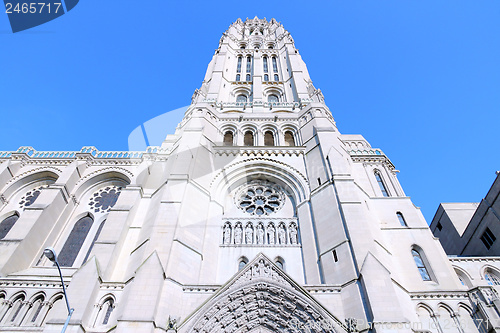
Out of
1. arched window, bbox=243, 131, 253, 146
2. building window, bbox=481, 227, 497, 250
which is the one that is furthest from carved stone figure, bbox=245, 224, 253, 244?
building window, bbox=481, 227, 497, 250

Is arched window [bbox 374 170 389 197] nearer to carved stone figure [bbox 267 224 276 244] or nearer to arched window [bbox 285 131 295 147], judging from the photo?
arched window [bbox 285 131 295 147]

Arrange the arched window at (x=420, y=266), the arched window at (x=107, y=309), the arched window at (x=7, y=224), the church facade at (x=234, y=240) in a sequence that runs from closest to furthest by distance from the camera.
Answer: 1. the church facade at (x=234, y=240)
2. the arched window at (x=107, y=309)
3. the arched window at (x=420, y=266)
4. the arched window at (x=7, y=224)

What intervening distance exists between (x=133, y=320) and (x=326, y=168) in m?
10.2

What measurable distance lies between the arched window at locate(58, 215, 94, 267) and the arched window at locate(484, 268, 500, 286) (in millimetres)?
17581

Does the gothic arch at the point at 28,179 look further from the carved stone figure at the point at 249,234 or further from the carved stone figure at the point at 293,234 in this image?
the carved stone figure at the point at 293,234

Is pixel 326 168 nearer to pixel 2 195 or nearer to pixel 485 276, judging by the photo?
pixel 485 276

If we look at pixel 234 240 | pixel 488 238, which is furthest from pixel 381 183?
pixel 234 240

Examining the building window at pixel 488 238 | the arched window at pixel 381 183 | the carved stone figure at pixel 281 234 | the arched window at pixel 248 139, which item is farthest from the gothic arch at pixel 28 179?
the building window at pixel 488 238

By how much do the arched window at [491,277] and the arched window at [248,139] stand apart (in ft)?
42.3

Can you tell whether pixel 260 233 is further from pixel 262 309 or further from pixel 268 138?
pixel 268 138

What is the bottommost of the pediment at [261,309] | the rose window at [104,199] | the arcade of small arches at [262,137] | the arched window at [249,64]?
the pediment at [261,309]

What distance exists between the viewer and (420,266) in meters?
13.0

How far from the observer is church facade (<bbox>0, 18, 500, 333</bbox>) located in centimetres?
1053

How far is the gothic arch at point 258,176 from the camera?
53.5ft
